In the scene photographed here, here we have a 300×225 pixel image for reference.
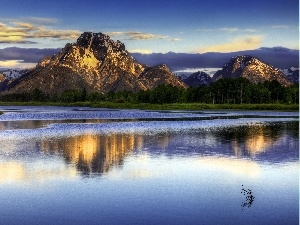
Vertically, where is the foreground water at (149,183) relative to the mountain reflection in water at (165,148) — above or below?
above

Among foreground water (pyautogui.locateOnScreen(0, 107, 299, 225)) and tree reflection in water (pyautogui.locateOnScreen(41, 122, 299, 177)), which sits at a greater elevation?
foreground water (pyautogui.locateOnScreen(0, 107, 299, 225))

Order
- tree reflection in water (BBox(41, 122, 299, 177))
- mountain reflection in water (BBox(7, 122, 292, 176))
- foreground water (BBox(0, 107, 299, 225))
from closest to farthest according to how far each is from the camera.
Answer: foreground water (BBox(0, 107, 299, 225))
tree reflection in water (BBox(41, 122, 299, 177))
mountain reflection in water (BBox(7, 122, 292, 176))

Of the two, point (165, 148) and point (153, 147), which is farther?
point (153, 147)

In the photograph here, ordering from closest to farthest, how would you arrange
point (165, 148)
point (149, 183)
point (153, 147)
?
point (149, 183) → point (165, 148) → point (153, 147)

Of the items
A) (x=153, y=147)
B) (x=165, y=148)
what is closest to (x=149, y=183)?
(x=165, y=148)

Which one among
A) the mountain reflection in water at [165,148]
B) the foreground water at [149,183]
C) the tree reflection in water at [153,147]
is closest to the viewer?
the foreground water at [149,183]

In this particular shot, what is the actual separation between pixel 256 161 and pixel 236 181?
341 inches

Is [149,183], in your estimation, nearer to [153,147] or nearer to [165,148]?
[165,148]

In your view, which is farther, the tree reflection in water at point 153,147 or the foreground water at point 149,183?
the tree reflection in water at point 153,147

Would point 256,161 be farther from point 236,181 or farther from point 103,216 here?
point 103,216

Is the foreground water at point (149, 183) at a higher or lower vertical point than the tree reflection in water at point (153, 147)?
higher

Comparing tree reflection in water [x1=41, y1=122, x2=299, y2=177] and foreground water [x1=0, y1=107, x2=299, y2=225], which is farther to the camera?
tree reflection in water [x1=41, y1=122, x2=299, y2=177]

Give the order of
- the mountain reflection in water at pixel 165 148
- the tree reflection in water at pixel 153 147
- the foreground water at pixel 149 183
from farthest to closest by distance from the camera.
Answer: the mountain reflection in water at pixel 165 148, the tree reflection in water at pixel 153 147, the foreground water at pixel 149 183

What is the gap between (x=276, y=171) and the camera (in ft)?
107
